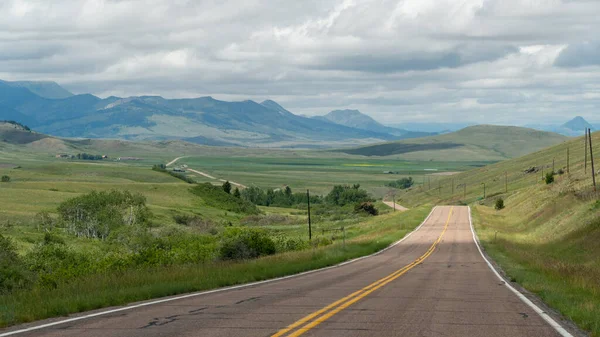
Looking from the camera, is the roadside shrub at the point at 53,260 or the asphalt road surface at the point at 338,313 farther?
the roadside shrub at the point at 53,260

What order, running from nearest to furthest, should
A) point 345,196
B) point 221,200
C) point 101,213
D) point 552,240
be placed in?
point 552,240
point 101,213
point 221,200
point 345,196

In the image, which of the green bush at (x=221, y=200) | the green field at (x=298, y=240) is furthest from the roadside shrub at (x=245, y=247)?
the green bush at (x=221, y=200)

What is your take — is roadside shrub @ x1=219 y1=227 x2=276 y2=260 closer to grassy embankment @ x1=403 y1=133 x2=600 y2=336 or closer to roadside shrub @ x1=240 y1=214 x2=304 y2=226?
grassy embankment @ x1=403 y1=133 x2=600 y2=336

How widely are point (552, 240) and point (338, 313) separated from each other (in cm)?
4202

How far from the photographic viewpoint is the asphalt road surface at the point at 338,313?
12.8 m

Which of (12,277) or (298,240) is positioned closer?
(12,277)

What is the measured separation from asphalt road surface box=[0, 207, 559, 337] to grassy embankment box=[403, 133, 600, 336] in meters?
1.28

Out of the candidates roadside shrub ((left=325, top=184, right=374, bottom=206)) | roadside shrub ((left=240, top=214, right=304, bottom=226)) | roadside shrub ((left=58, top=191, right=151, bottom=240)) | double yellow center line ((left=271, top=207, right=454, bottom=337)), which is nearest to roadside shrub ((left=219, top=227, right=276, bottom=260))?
double yellow center line ((left=271, top=207, right=454, bottom=337))

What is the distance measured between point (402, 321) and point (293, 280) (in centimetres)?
1070

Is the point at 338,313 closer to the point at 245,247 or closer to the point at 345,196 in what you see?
the point at 245,247

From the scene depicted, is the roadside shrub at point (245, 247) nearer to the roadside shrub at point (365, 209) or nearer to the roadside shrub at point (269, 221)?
the roadside shrub at point (269, 221)

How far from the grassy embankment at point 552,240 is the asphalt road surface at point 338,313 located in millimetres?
1275

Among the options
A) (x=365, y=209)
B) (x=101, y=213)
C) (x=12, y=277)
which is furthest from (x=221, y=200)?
(x=12, y=277)

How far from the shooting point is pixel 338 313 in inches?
593
